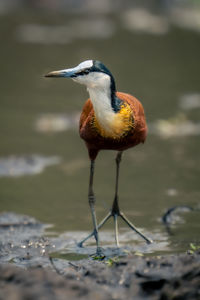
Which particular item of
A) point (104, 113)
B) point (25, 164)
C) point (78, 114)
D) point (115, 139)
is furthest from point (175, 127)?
point (104, 113)

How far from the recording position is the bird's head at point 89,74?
4.98 meters

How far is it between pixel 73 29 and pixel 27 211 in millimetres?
12088

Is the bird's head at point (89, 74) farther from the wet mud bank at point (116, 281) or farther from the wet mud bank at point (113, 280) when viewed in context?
the wet mud bank at point (116, 281)

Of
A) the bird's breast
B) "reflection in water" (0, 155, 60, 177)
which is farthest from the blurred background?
the bird's breast

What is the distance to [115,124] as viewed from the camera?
5152mm

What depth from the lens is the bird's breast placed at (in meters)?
5.14

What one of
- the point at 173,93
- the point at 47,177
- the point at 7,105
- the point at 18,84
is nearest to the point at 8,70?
the point at 18,84

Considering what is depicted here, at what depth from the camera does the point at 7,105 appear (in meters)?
10.5

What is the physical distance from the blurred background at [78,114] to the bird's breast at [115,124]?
3.44ft

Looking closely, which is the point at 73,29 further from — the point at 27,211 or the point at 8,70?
the point at 27,211

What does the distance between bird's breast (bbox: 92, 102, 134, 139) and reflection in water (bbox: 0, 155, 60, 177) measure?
258cm

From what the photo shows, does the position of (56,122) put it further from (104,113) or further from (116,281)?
(116,281)

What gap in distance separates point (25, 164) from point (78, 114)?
2165mm

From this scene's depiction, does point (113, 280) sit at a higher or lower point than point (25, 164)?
higher
